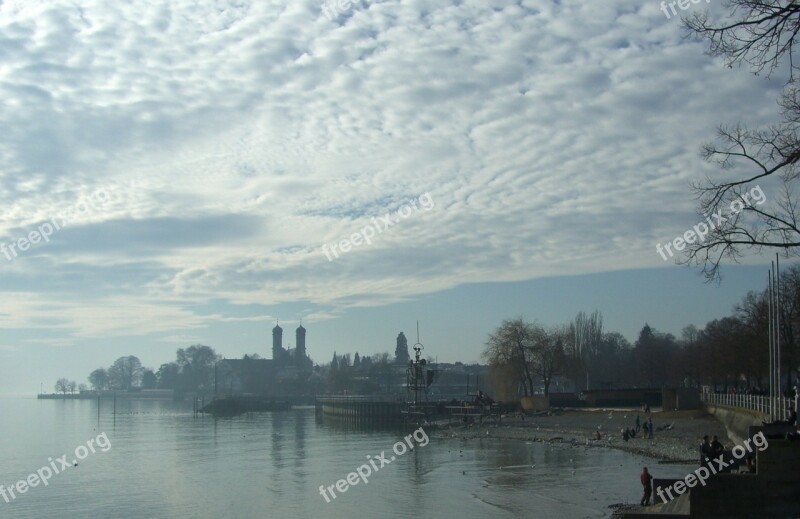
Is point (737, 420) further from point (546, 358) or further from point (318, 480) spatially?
point (546, 358)

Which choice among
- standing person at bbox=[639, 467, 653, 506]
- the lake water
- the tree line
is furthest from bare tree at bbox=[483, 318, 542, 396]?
standing person at bbox=[639, 467, 653, 506]

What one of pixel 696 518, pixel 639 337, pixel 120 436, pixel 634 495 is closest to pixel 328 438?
pixel 120 436

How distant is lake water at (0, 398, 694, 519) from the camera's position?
36719mm

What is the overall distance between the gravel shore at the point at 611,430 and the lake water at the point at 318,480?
2224 mm

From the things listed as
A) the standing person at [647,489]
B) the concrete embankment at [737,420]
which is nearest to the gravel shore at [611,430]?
the concrete embankment at [737,420]

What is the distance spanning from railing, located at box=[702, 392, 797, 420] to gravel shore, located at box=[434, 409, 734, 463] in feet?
5.64

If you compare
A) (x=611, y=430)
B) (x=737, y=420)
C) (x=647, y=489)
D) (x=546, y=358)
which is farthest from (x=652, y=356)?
(x=647, y=489)

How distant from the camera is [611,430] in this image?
67938 millimetres

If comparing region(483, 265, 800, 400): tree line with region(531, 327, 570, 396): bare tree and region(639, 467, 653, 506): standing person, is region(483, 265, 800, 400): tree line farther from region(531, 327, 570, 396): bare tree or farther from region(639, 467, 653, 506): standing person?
region(639, 467, 653, 506): standing person

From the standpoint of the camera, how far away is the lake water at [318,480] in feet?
120

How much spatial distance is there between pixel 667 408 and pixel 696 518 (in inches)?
2168

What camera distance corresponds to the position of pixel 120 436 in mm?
94688

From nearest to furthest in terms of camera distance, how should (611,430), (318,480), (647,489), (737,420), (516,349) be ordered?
(647,489) < (737,420) < (318,480) < (611,430) < (516,349)

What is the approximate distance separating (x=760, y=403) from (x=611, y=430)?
87.4ft
